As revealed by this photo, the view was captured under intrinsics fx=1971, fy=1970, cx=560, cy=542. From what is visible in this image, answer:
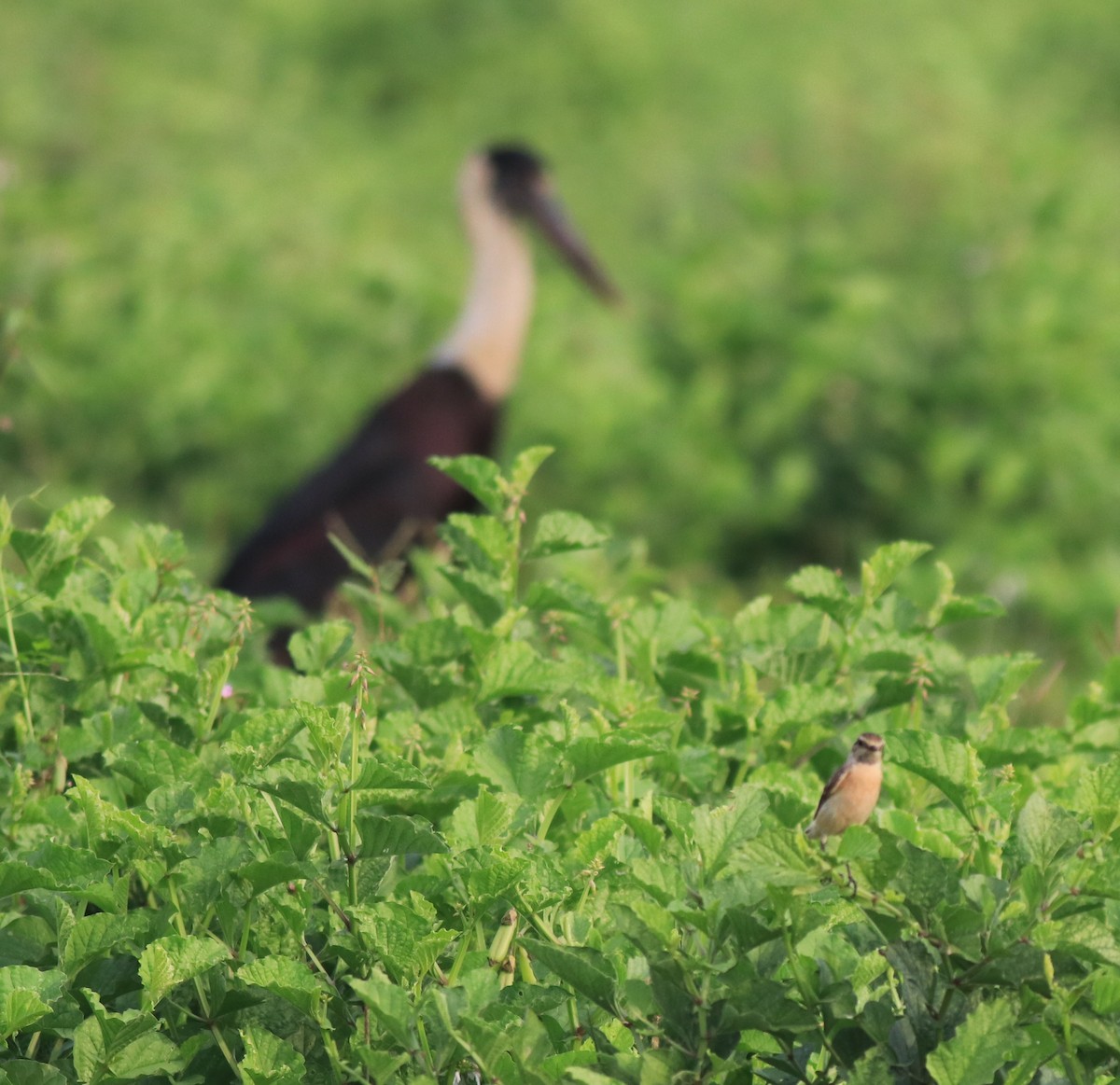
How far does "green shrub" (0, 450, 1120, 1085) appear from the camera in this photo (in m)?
1.61

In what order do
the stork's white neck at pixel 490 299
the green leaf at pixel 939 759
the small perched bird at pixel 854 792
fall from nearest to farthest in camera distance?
the green leaf at pixel 939 759, the small perched bird at pixel 854 792, the stork's white neck at pixel 490 299

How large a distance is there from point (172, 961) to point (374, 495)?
440 cm

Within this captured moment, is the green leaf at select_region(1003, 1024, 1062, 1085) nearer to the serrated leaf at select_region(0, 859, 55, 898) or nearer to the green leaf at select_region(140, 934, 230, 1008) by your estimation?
the green leaf at select_region(140, 934, 230, 1008)

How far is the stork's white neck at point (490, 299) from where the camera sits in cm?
661

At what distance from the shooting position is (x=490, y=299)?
6.99 m

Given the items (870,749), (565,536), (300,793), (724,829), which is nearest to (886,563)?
(870,749)

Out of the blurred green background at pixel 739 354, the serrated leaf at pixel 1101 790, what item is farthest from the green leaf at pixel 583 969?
the blurred green background at pixel 739 354

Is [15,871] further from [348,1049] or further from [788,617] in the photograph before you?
[788,617]

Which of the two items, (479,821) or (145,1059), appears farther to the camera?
(479,821)

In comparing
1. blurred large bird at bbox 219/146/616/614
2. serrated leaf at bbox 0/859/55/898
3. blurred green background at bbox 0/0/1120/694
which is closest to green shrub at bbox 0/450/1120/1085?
serrated leaf at bbox 0/859/55/898

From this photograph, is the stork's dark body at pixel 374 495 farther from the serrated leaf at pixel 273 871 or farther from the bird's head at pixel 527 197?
the serrated leaf at pixel 273 871

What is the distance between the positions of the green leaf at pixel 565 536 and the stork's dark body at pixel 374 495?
3239mm

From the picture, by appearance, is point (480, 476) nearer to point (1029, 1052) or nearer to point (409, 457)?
point (1029, 1052)

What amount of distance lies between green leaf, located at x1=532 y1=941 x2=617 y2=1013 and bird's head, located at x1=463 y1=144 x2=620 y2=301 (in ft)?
20.2
